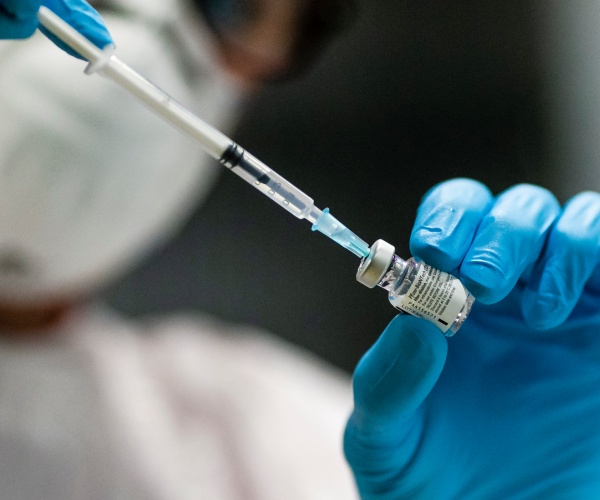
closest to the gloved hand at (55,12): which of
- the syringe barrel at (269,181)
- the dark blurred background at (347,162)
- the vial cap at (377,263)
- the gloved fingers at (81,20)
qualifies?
the gloved fingers at (81,20)

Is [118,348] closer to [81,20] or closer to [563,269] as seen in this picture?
[81,20]

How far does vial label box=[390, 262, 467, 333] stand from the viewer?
2.24ft

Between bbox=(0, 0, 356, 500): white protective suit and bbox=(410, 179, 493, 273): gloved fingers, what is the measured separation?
1.89ft

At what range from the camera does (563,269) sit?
0.77m

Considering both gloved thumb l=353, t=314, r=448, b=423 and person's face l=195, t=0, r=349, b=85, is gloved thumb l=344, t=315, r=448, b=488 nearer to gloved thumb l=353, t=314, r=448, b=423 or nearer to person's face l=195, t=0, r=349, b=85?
gloved thumb l=353, t=314, r=448, b=423

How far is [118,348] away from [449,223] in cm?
82

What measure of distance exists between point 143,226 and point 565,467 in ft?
2.72

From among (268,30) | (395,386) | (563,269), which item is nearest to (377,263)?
(395,386)

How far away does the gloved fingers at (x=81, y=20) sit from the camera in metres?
0.68

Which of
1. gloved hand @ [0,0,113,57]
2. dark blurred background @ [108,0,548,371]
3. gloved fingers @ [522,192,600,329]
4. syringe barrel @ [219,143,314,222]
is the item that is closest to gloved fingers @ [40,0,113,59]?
gloved hand @ [0,0,113,57]

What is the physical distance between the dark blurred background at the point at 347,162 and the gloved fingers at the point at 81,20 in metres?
1.22

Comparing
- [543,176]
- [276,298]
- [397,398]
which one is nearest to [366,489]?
[397,398]

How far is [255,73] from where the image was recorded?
132 cm

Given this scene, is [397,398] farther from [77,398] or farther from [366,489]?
[77,398]
